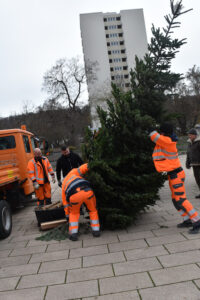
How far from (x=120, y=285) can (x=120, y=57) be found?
7923 centimetres

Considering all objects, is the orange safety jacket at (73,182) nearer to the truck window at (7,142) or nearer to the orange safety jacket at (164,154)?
the orange safety jacket at (164,154)

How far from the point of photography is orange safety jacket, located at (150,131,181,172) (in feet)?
14.5

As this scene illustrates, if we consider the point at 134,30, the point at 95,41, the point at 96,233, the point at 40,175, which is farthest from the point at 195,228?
the point at 134,30

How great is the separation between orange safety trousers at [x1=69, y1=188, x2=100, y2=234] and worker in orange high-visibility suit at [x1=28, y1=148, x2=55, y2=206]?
2.28 metres

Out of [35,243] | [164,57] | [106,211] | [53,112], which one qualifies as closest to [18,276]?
[35,243]

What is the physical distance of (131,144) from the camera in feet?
16.5

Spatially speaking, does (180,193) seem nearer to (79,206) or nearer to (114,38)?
(79,206)

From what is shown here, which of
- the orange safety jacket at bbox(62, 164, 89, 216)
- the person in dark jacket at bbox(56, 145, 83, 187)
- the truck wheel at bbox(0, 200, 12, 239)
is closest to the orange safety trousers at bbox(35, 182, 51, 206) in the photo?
the person in dark jacket at bbox(56, 145, 83, 187)

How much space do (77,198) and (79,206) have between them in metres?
0.21

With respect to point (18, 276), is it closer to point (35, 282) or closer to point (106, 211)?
point (35, 282)

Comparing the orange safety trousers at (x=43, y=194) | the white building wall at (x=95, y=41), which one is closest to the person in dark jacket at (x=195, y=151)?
the orange safety trousers at (x=43, y=194)

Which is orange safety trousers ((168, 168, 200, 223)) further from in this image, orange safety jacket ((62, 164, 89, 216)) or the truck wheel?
the truck wheel

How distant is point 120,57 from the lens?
77125 mm

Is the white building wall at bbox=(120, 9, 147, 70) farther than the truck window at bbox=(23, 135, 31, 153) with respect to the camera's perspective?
Yes
